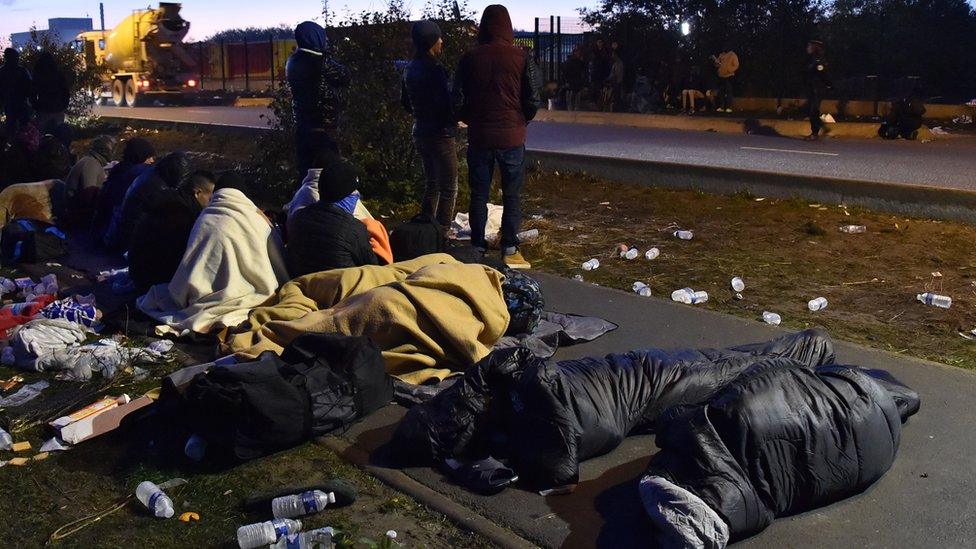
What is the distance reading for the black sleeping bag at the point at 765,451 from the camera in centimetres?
387

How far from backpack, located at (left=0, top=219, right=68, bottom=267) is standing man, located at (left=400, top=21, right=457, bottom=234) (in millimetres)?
3424

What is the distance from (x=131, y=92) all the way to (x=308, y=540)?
3333cm

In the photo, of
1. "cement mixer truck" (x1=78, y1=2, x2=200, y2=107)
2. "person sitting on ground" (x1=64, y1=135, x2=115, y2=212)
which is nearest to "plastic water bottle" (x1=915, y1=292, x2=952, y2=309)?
"person sitting on ground" (x1=64, y1=135, x2=115, y2=212)

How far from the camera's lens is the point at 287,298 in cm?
645

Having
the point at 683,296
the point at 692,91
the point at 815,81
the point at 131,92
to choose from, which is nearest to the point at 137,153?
the point at 683,296

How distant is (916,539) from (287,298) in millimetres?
3912

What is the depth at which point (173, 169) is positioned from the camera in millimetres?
8875

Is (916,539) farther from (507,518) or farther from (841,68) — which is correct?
(841,68)

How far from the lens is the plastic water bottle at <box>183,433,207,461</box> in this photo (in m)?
4.83

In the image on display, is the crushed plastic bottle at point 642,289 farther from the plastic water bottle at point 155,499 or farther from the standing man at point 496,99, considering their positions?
the plastic water bottle at point 155,499

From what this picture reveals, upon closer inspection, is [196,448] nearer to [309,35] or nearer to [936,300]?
[936,300]

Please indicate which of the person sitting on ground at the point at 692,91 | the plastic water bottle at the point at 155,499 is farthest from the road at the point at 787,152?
the plastic water bottle at the point at 155,499

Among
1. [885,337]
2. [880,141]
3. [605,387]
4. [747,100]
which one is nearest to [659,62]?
[747,100]

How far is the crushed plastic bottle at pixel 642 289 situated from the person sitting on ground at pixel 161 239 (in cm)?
321
